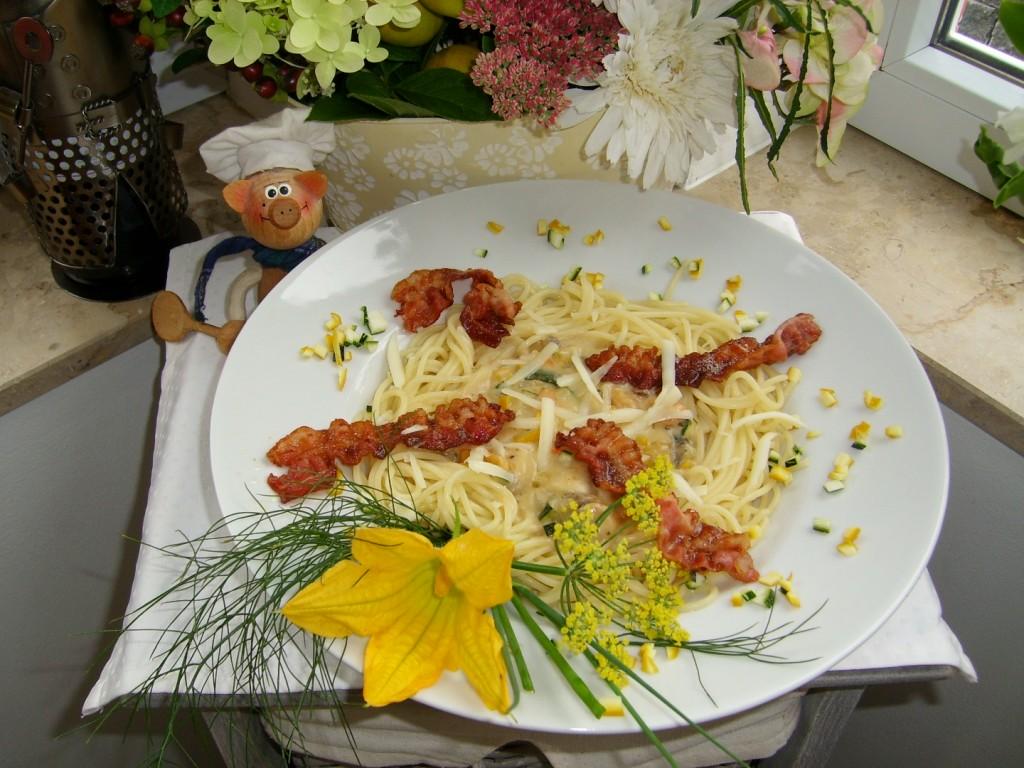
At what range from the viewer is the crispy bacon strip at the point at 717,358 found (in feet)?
3.58

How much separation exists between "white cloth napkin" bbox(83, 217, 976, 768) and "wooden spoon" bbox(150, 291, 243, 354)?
8 centimetres

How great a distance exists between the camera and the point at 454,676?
0.84 m

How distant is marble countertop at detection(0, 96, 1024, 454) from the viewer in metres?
1.32

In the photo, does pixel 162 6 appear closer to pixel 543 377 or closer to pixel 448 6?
pixel 448 6

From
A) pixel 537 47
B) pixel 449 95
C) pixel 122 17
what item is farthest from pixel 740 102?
pixel 122 17

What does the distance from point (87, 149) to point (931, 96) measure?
123cm

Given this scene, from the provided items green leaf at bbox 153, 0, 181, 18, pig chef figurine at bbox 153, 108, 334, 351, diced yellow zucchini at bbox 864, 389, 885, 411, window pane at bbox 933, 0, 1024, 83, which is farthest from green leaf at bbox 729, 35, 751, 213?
window pane at bbox 933, 0, 1024, 83

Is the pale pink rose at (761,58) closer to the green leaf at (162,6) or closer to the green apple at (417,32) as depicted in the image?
the green apple at (417,32)

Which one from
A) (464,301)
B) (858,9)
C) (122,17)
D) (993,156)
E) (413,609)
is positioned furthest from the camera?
(993,156)

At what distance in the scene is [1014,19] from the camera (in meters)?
1.02

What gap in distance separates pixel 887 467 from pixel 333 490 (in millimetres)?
563

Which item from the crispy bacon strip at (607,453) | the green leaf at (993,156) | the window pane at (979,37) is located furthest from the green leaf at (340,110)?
the window pane at (979,37)

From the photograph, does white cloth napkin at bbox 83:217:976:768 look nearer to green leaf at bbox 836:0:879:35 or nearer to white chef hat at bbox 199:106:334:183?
white chef hat at bbox 199:106:334:183

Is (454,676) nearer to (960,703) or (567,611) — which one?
(567,611)
